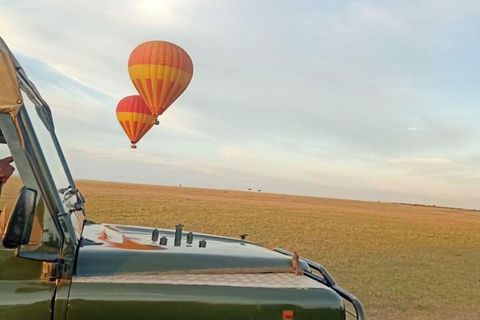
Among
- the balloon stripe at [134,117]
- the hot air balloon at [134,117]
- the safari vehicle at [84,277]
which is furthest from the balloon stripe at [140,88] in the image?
the safari vehicle at [84,277]

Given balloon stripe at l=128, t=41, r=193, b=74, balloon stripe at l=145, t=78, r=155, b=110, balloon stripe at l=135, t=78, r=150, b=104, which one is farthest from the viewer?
balloon stripe at l=135, t=78, r=150, b=104

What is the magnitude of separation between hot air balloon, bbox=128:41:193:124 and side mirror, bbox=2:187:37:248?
20581 millimetres

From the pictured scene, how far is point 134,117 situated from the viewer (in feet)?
86.3

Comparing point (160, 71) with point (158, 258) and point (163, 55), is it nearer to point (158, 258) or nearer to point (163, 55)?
point (163, 55)

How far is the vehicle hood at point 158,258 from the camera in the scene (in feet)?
7.07

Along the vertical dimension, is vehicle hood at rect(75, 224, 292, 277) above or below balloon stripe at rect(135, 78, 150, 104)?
below

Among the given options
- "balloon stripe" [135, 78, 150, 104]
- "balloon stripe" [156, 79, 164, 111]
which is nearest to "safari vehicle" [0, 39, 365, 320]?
"balloon stripe" [156, 79, 164, 111]

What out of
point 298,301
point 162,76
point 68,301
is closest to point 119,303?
point 68,301

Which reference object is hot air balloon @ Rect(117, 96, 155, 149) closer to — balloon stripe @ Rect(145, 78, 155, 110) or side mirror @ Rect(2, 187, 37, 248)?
balloon stripe @ Rect(145, 78, 155, 110)

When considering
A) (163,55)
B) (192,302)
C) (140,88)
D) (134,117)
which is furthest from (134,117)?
(192,302)

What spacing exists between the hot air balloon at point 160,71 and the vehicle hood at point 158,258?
1976cm

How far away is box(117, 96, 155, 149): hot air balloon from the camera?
25.9 metres

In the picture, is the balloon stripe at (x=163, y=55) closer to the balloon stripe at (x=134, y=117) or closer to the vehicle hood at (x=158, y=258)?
the balloon stripe at (x=134, y=117)

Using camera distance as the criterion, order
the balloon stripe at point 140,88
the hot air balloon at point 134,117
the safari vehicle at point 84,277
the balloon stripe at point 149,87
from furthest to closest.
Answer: the hot air balloon at point 134,117, the balloon stripe at point 140,88, the balloon stripe at point 149,87, the safari vehicle at point 84,277
